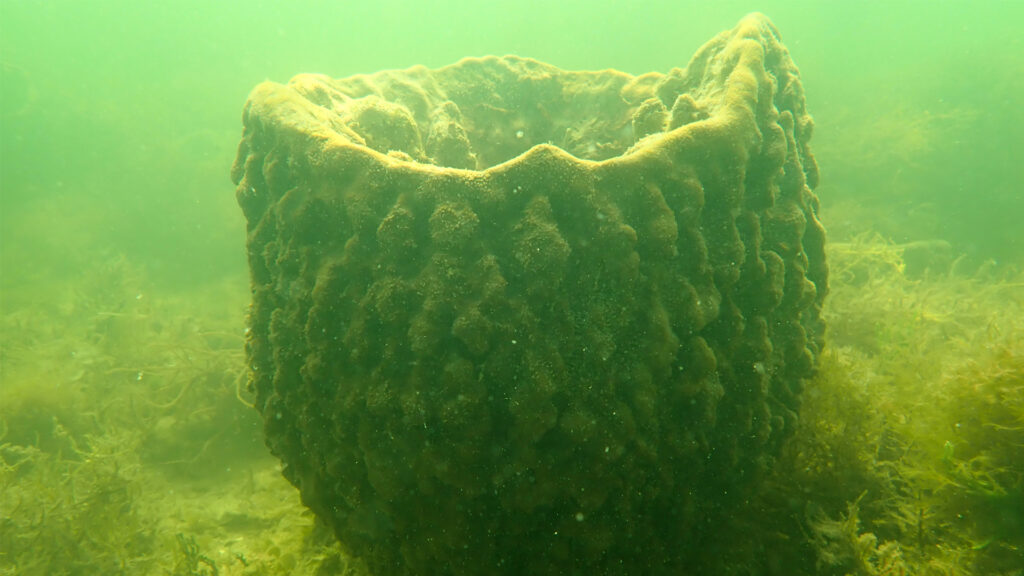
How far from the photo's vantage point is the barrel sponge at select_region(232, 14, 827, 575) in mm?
2678

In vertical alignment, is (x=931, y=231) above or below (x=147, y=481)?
above

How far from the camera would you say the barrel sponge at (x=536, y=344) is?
2.68 meters

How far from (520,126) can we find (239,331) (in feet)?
21.6

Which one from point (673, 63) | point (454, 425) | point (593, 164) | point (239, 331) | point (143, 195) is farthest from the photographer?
point (673, 63)

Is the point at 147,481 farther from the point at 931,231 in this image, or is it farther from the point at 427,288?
the point at 931,231

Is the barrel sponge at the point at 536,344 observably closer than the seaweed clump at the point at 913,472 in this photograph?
Yes

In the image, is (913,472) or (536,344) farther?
(913,472)

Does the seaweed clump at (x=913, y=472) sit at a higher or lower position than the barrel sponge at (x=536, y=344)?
lower

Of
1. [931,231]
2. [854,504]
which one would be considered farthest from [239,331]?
[931,231]

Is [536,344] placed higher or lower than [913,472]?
higher

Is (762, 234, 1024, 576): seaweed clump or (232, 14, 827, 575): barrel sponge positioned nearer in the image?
(232, 14, 827, 575): barrel sponge

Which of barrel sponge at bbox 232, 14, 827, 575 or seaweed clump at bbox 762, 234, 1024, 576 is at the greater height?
barrel sponge at bbox 232, 14, 827, 575

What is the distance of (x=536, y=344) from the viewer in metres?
2.64

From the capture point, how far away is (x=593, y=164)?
9.27ft
